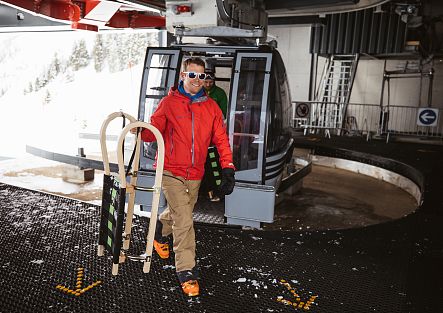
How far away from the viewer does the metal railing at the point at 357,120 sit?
12.2 meters

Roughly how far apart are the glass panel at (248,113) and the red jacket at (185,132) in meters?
1.65

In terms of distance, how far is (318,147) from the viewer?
1070 centimetres

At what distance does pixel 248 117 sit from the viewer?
4.53 metres

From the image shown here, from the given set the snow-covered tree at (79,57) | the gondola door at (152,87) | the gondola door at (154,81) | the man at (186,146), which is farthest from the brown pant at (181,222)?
the snow-covered tree at (79,57)

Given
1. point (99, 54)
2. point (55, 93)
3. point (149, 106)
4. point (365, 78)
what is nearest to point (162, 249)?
point (149, 106)

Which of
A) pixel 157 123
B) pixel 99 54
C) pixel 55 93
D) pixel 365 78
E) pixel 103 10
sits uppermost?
pixel 103 10

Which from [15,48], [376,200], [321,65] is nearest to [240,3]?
[376,200]

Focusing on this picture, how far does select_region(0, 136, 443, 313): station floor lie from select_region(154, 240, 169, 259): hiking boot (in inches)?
2.4

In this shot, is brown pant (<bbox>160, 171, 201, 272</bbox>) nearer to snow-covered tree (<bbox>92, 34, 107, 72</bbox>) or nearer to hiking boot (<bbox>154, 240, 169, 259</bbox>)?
hiking boot (<bbox>154, 240, 169, 259</bbox>)

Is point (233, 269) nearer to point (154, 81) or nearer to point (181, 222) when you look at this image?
point (181, 222)

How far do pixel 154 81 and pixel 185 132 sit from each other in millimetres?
2270

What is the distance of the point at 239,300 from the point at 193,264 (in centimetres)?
38

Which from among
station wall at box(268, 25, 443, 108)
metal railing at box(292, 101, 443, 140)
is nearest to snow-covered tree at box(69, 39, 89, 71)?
station wall at box(268, 25, 443, 108)

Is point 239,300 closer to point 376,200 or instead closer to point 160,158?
point 160,158
